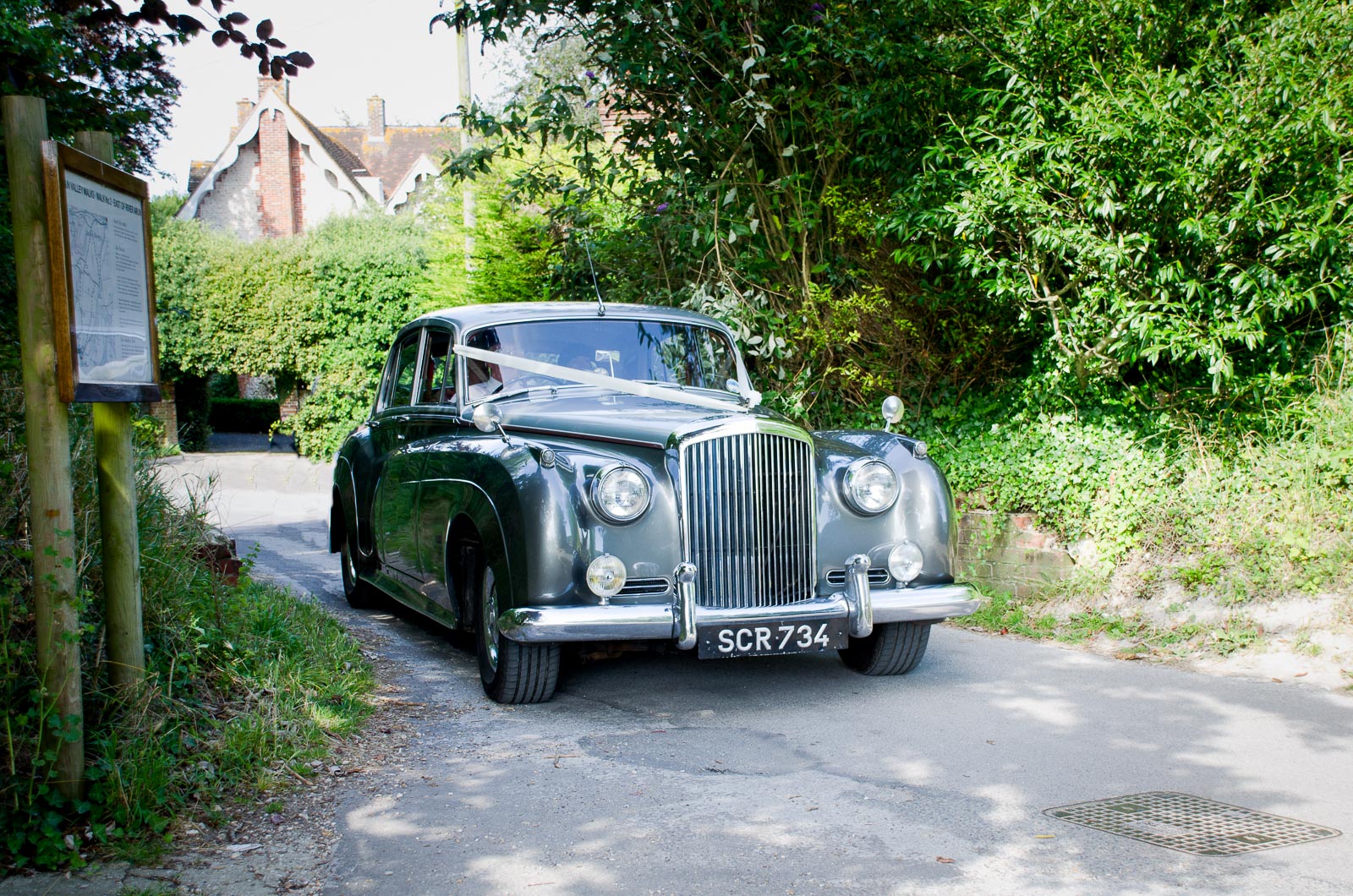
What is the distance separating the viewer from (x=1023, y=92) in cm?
727

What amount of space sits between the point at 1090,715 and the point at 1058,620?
2.17 m

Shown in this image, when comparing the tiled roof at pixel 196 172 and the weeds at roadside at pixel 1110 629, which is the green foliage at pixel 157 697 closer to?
the weeds at roadside at pixel 1110 629

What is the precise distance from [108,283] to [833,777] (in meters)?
3.11

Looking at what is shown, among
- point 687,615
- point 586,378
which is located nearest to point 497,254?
point 586,378

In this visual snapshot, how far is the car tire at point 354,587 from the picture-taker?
26.5ft

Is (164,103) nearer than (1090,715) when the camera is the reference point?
No

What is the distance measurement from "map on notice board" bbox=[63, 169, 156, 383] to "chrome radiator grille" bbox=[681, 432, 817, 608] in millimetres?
2290

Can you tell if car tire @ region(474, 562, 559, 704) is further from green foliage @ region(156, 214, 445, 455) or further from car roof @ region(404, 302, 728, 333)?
green foliage @ region(156, 214, 445, 455)

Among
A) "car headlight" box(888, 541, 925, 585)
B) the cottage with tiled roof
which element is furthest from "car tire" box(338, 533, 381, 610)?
the cottage with tiled roof

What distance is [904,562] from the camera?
5555mm

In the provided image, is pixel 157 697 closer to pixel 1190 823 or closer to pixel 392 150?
pixel 1190 823

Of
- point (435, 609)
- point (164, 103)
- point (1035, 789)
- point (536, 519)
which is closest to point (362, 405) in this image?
point (164, 103)

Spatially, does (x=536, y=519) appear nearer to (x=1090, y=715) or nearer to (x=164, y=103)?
(x=1090, y=715)

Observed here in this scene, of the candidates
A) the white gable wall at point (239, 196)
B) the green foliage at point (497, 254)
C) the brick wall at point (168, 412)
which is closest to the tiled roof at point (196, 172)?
the white gable wall at point (239, 196)
